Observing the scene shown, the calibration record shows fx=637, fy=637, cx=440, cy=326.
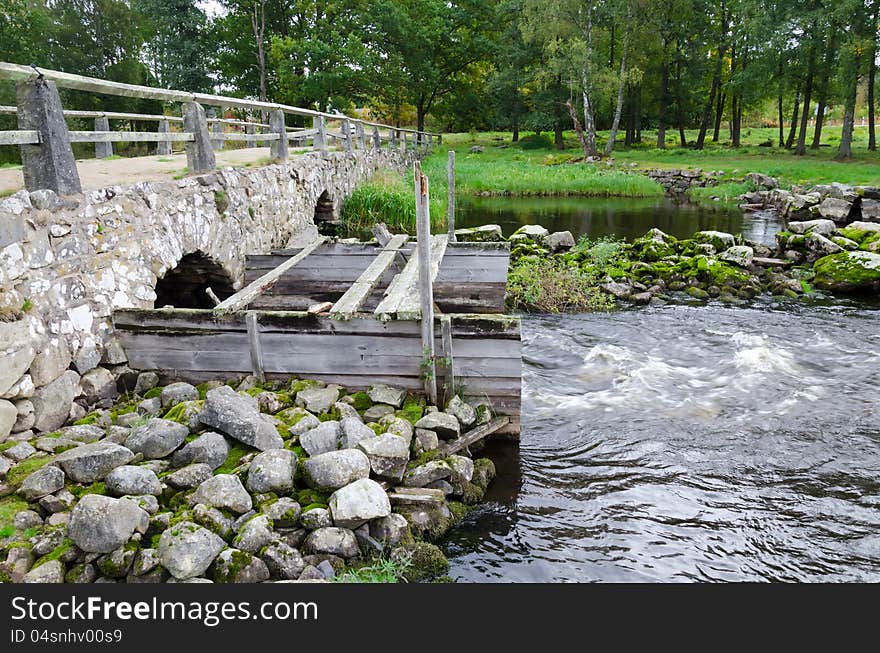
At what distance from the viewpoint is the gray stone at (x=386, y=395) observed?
247 inches

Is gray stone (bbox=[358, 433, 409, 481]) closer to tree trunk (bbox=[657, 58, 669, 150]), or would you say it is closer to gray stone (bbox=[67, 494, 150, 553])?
gray stone (bbox=[67, 494, 150, 553])

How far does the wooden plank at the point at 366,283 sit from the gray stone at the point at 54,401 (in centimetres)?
246

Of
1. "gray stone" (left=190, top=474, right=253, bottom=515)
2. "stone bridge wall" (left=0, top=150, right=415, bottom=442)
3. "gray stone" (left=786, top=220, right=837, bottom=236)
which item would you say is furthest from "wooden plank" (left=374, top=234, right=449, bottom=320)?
"gray stone" (left=786, top=220, right=837, bottom=236)

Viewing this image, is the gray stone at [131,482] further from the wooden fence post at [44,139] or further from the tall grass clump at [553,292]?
the tall grass clump at [553,292]

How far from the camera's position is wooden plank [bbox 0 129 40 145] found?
17.0 feet

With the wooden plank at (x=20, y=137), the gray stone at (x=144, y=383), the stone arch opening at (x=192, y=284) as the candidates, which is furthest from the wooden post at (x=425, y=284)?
the stone arch opening at (x=192, y=284)

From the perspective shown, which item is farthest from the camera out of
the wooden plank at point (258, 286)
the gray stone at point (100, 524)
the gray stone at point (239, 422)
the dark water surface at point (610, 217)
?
the dark water surface at point (610, 217)

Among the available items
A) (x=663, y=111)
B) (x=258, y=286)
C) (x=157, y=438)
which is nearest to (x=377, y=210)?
(x=258, y=286)

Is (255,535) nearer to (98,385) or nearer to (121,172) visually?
(98,385)

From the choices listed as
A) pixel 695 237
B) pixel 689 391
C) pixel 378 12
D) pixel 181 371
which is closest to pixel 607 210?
pixel 695 237

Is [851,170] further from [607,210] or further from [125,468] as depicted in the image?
[125,468]

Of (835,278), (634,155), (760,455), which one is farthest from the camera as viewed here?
(634,155)

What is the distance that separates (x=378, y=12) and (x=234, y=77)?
1003 cm

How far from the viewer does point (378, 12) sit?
133ft
